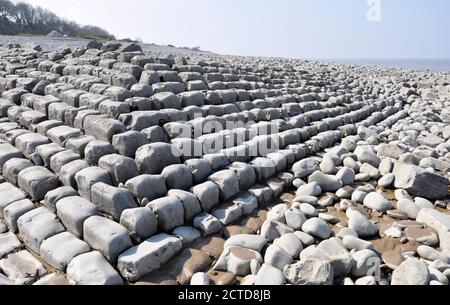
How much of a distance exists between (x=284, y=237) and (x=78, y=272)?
118 centimetres

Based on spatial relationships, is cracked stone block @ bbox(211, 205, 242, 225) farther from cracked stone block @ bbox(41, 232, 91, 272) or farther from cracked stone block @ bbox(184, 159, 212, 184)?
cracked stone block @ bbox(41, 232, 91, 272)

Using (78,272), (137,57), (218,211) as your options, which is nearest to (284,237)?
(218,211)

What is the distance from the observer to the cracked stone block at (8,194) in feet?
8.48

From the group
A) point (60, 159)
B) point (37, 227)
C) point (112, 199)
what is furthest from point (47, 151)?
point (112, 199)

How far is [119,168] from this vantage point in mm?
2635

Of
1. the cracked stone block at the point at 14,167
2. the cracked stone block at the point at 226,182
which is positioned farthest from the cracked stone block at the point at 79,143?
the cracked stone block at the point at 226,182

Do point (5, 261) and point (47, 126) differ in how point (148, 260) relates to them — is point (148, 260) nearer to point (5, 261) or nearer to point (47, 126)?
point (5, 261)

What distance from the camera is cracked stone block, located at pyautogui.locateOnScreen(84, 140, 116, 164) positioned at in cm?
286

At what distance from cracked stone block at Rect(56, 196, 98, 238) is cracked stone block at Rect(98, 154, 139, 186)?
286 mm

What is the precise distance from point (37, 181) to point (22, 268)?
0.82m

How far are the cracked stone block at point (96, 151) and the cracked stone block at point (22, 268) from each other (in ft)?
2.94

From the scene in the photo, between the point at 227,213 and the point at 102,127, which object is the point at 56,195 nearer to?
the point at 102,127

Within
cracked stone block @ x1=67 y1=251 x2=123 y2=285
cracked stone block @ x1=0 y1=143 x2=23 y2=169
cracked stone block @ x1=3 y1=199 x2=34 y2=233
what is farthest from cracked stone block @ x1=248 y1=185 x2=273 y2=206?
cracked stone block @ x1=0 y1=143 x2=23 y2=169

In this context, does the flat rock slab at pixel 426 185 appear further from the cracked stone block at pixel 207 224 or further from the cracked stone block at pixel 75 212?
the cracked stone block at pixel 75 212
